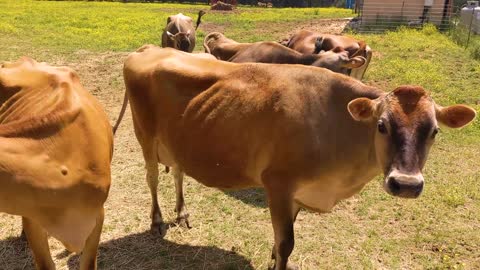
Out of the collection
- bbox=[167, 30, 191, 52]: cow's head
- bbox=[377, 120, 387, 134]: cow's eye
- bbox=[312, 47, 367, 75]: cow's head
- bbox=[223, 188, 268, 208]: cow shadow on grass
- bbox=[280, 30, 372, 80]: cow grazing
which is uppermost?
bbox=[377, 120, 387, 134]: cow's eye

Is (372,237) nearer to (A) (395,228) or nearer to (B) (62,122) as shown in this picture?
(A) (395,228)

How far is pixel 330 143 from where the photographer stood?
3.60 metres

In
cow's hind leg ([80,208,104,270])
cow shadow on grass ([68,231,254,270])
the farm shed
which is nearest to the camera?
cow's hind leg ([80,208,104,270])

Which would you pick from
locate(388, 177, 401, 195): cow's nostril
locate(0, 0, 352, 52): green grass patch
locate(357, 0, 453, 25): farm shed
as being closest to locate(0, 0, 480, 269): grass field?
locate(388, 177, 401, 195): cow's nostril

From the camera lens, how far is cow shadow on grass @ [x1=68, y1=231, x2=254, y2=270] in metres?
4.51

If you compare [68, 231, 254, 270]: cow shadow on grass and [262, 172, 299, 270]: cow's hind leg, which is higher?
[262, 172, 299, 270]: cow's hind leg

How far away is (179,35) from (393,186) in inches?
365

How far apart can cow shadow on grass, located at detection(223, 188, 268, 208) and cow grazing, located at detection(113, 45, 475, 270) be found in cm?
151

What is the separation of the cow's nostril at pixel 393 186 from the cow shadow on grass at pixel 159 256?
2.04 metres

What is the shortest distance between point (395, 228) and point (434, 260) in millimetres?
658

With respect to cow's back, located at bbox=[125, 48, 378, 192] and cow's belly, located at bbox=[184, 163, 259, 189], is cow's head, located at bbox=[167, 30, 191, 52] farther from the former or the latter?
cow's belly, located at bbox=[184, 163, 259, 189]

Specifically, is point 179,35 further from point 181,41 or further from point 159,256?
point 159,256


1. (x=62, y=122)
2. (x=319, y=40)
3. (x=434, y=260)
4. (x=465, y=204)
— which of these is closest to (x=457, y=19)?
(x=319, y=40)

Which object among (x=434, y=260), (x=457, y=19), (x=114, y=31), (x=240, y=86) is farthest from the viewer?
(x=457, y=19)
